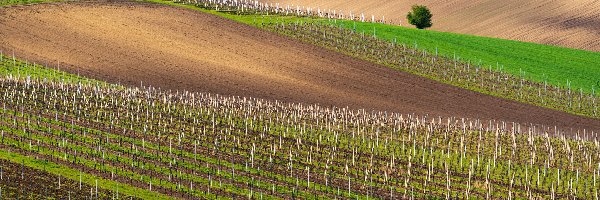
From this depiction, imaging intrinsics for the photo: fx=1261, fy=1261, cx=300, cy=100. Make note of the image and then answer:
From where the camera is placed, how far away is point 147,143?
4897 cm

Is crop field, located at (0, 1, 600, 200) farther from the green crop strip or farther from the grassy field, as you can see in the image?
the grassy field

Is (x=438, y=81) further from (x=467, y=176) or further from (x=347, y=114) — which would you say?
(x=467, y=176)

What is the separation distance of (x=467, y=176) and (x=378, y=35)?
4243 centimetres

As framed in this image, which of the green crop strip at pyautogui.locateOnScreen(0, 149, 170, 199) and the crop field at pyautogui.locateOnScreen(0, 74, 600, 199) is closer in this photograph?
the green crop strip at pyautogui.locateOnScreen(0, 149, 170, 199)

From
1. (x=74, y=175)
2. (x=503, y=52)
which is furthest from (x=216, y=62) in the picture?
(x=74, y=175)

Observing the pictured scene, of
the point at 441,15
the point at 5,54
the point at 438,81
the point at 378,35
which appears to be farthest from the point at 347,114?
the point at 441,15

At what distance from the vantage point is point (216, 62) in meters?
75.6

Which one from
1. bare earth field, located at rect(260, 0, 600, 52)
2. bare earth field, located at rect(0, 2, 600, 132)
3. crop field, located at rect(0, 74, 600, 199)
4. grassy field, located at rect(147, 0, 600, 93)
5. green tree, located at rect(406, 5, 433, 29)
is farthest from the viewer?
green tree, located at rect(406, 5, 433, 29)

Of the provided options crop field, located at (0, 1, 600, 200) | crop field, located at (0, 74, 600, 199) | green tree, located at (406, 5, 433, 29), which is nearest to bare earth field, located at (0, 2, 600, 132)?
crop field, located at (0, 1, 600, 200)

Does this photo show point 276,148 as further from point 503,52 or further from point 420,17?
point 420,17

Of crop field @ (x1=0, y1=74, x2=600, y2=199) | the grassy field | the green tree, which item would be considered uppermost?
the green tree

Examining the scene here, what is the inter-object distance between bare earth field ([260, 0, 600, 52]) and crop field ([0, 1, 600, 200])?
17.1 meters

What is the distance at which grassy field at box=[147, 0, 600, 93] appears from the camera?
3202 inches

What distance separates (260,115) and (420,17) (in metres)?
47.1
